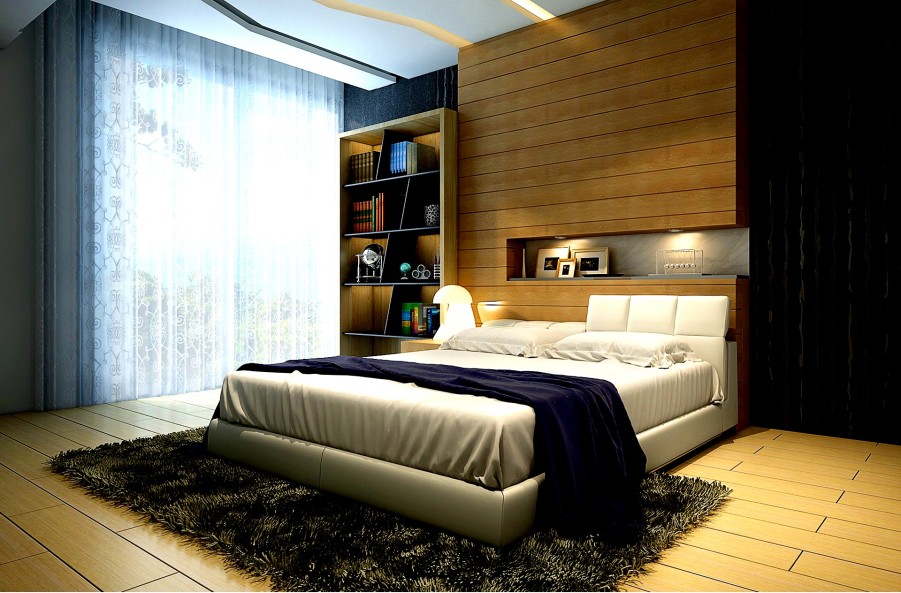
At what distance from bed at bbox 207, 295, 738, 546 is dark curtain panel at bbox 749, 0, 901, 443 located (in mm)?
427

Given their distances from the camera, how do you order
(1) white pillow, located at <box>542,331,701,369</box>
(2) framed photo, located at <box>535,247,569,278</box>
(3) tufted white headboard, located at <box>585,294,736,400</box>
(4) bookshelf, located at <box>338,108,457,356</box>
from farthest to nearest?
(4) bookshelf, located at <box>338,108,457,356</box> → (2) framed photo, located at <box>535,247,569,278</box> → (3) tufted white headboard, located at <box>585,294,736,400</box> → (1) white pillow, located at <box>542,331,701,369</box>

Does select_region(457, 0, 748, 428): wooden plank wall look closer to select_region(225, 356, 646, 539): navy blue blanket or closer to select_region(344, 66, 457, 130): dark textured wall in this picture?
select_region(344, 66, 457, 130): dark textured wall

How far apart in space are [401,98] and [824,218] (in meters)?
3.72

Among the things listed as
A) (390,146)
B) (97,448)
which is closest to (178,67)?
(390,146)

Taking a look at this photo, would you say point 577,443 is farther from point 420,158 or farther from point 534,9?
point 420,158

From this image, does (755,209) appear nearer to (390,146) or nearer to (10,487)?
(390,146)

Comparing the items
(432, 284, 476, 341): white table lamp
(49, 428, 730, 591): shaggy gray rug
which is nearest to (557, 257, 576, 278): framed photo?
(432, 284, 476, 341): white table lamp

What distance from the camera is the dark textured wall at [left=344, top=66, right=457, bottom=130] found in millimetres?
5750

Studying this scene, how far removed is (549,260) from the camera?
4934 mm

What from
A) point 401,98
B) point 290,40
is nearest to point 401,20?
point 290,40

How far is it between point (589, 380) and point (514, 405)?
0.55 m

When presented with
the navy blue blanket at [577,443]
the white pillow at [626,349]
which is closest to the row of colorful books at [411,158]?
the white pillow at [626,349]

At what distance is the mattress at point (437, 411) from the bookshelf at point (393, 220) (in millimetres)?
1945

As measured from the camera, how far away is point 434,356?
13.2ft
